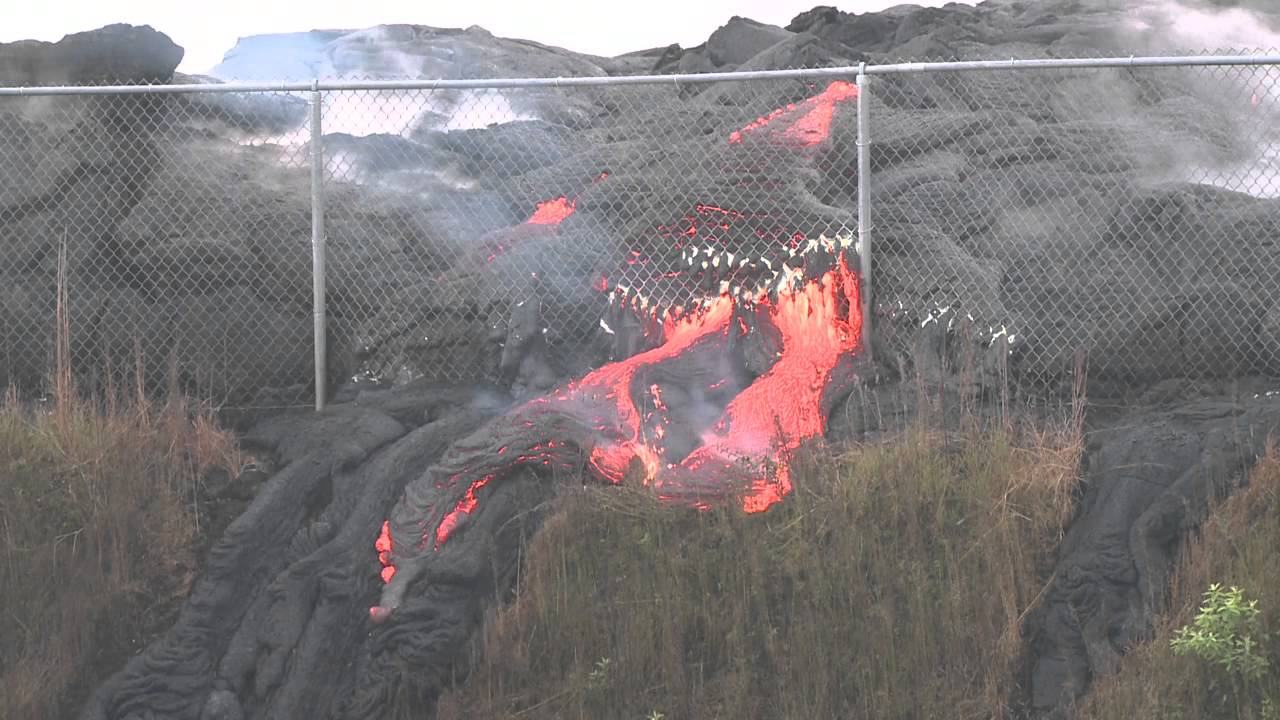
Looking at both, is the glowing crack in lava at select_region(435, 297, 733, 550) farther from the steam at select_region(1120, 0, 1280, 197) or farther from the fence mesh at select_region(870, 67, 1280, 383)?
the steam at select_region(1120, 0, 1280, 197)

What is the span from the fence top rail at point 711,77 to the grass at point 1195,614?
230 centimetres

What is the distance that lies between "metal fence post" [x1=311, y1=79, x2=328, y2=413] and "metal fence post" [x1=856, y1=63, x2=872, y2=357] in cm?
339

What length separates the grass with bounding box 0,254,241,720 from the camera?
7719 millimetres

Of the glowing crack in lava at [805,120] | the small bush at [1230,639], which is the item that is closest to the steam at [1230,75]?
the glowing crack in lava at [805,120]

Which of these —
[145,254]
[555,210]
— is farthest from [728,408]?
[145,254]

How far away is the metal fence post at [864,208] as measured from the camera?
8961mm

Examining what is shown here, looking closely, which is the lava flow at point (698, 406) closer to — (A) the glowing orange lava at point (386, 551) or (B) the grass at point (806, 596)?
(A) the glowing orange lava at point (386, 551)

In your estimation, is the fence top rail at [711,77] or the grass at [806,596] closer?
the grass at [806,596]

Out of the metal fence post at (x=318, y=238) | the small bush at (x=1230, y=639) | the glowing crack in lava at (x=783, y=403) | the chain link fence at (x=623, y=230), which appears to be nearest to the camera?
the small bush at (x=1230, y=639)

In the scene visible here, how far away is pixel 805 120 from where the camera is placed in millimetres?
10578

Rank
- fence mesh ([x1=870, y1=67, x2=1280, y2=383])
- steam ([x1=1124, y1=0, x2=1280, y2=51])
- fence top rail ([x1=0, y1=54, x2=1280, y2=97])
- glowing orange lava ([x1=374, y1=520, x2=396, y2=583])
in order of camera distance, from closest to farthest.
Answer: glowing orange lava ([x1=374, y1=520, x2=396, y2=583]), fence top rail ([x1=0, y1=54, x2=1280, y2=97]), fence mesh ([x1=870, y1=67, x2=1280, y2=383]), steam ([x1=1124, y1=0, x2=1280, y2=51])

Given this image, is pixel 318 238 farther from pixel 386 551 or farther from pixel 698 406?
pixel 698 406

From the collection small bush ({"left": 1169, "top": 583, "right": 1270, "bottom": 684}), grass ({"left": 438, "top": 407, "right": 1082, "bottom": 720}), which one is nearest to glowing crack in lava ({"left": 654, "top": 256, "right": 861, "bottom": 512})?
grass ({"left": 438, "top": 407, "right": 1082, "bottom": 720})

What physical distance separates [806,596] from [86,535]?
395 cm
